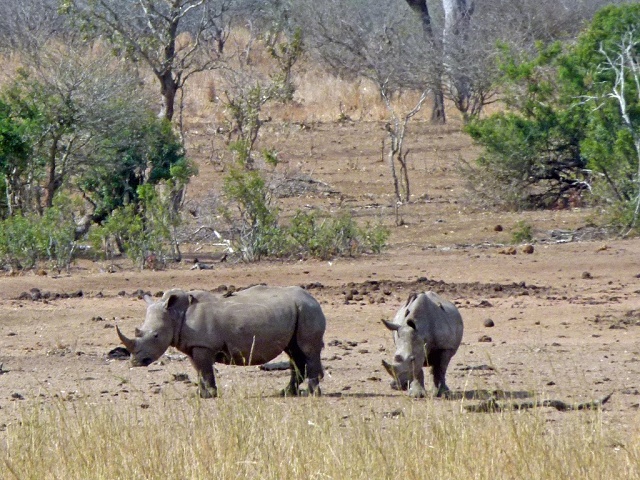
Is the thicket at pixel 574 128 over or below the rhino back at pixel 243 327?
over

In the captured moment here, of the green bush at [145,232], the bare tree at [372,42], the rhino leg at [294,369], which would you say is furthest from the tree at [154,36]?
the rhino leg at [294,369]

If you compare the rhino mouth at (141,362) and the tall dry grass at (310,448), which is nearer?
the tall dry grass at (310,448)

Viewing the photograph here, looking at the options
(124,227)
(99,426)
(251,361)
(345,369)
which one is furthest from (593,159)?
(99,426)

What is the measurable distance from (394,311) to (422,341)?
13.5ft

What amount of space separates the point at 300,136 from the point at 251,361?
21462 millimetres

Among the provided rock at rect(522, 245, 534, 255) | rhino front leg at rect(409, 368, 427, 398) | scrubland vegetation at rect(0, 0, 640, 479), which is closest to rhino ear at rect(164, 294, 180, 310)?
scrubland vegetation at rect(0, 0, 640, 479)

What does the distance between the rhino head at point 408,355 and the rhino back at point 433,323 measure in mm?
53

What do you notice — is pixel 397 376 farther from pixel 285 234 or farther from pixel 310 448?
pixel 285 234

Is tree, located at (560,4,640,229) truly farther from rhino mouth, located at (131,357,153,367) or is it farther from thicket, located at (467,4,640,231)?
rhino mouth, located at (131,357,153,367)

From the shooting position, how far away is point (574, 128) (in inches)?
738

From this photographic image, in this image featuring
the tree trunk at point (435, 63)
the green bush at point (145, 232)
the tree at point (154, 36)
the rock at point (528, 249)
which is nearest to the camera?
the green bush at point (145, 232)

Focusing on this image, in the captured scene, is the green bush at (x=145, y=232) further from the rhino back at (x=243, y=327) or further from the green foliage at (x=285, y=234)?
the rhino back at (x=243, y=327)

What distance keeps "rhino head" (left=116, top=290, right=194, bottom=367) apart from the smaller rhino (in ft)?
4.33

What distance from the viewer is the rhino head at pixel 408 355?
6848 millimetres
